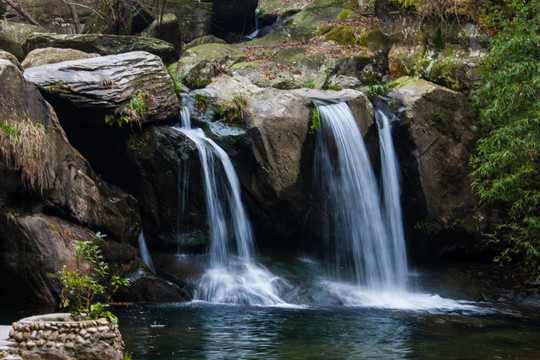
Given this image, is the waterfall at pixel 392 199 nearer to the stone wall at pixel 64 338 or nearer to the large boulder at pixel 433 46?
the large boulder at pixel 433 46

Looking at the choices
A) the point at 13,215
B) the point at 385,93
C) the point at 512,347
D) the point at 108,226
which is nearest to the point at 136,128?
the point at 108,226

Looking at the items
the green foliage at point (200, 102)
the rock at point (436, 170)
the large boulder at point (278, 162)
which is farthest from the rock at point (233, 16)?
the rock at point (436, 170)

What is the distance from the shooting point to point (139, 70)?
11.6m

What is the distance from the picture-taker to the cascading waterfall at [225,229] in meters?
10.8

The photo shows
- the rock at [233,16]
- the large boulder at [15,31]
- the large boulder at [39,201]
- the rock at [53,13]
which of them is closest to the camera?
the large boulder at [39,201]

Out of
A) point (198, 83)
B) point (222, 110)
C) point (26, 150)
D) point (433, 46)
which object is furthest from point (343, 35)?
point (26, 150)

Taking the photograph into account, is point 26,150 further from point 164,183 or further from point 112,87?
point 164,183

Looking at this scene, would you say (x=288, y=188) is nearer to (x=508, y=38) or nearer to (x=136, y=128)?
(x=136, y=128)

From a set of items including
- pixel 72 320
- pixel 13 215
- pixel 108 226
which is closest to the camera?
pixel 72 320

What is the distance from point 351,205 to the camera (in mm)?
12414

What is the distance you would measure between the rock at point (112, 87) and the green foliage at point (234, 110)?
3.40 ft

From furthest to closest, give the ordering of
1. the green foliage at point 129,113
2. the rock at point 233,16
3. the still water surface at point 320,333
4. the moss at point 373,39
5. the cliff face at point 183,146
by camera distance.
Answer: the rock at point 233,16
the moss at point 373,39
the green foliage at point 129,113
the cliff face at point 183,146
the still water surface at point 320,333

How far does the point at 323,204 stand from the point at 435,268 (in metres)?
3.42

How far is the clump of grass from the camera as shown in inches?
327
